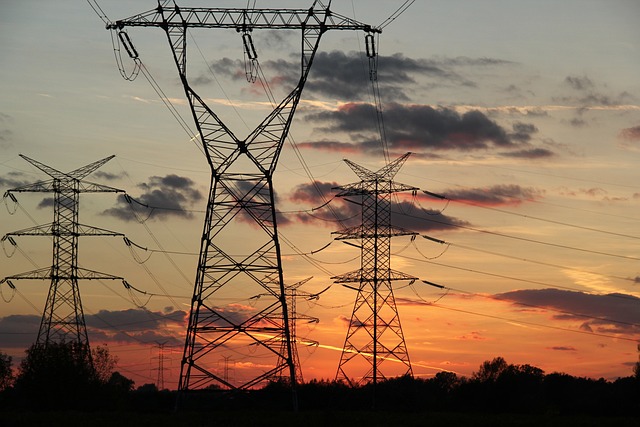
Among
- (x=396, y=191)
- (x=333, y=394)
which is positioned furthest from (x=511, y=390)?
(x=396, y=191)

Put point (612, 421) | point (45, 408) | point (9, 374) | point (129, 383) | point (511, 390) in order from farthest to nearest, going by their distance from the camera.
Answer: point (9, 374), point (129, 383), point (511, 390), point (45, 408), point (612, 421)

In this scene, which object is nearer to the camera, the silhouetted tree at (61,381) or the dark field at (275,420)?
the dark field at (275,420)

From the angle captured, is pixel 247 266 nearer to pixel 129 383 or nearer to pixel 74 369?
pixel 74 369

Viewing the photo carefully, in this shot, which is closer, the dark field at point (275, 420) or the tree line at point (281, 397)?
the dark field at point (275, 420)

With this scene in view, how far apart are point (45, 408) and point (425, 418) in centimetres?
3622

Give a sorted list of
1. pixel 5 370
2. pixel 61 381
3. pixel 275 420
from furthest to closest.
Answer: pixel 5 370
pixel 61 381
pixel 275 420

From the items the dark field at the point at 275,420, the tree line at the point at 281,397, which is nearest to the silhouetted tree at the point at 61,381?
the tree line at the point at 281,397

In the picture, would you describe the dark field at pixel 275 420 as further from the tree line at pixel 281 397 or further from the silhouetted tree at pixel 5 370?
the silhouetted tree at pixel 5 370

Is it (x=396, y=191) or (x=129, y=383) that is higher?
(x=396, y=191)

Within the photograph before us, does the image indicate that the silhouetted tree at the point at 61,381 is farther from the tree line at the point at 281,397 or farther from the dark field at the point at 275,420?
the dark field at the point at 275,420

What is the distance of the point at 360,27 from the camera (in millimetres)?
57656

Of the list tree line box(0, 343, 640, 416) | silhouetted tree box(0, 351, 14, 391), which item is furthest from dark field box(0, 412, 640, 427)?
silhouetted tree box(0, 351, 14, 391)

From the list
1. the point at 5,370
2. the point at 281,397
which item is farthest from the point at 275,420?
the point at 5,370

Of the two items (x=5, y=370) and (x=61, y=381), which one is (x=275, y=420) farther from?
(x=5, y=370)
